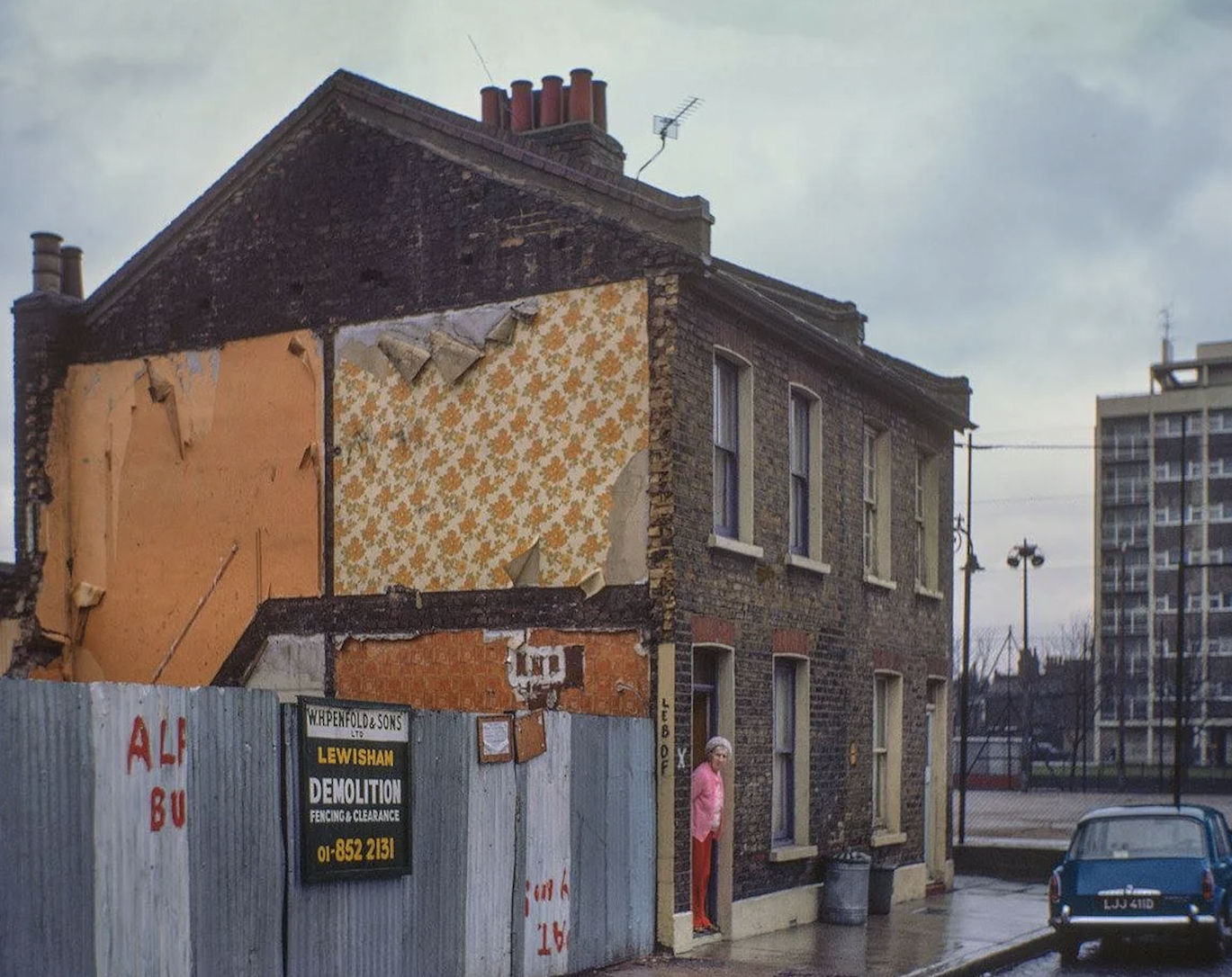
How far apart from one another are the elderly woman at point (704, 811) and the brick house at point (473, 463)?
0.38 m

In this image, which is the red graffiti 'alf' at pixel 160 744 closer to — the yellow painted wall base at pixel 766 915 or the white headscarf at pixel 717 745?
the yellow painted wall base at pixel 766 915

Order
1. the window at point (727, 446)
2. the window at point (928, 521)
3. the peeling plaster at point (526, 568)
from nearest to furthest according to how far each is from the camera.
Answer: the peeling plaster at point (526, 568)
the window at point (727, 446)
the window at point (928, 521)

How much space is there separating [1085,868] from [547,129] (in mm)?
10144

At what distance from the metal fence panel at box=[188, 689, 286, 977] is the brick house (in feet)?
19.6

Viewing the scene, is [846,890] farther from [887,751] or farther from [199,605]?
[199,605]

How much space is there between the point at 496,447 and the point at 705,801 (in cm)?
414

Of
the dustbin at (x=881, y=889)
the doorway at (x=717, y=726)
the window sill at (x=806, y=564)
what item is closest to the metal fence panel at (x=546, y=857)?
the doorway at (x=717, y=726)

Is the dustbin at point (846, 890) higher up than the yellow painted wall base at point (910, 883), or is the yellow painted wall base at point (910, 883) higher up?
the dustbin at point (846, 890)

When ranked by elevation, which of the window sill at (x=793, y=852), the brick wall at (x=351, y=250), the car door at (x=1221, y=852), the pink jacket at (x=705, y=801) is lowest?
the window sill at (x=793, y=852)

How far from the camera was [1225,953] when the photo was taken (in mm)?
18000

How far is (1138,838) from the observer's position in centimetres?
1767

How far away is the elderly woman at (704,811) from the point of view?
16828mm

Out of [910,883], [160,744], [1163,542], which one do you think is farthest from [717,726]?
[1163,542]

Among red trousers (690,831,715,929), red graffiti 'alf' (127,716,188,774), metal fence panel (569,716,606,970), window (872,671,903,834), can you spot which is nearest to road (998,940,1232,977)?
red trousers (690,831,715,929)
